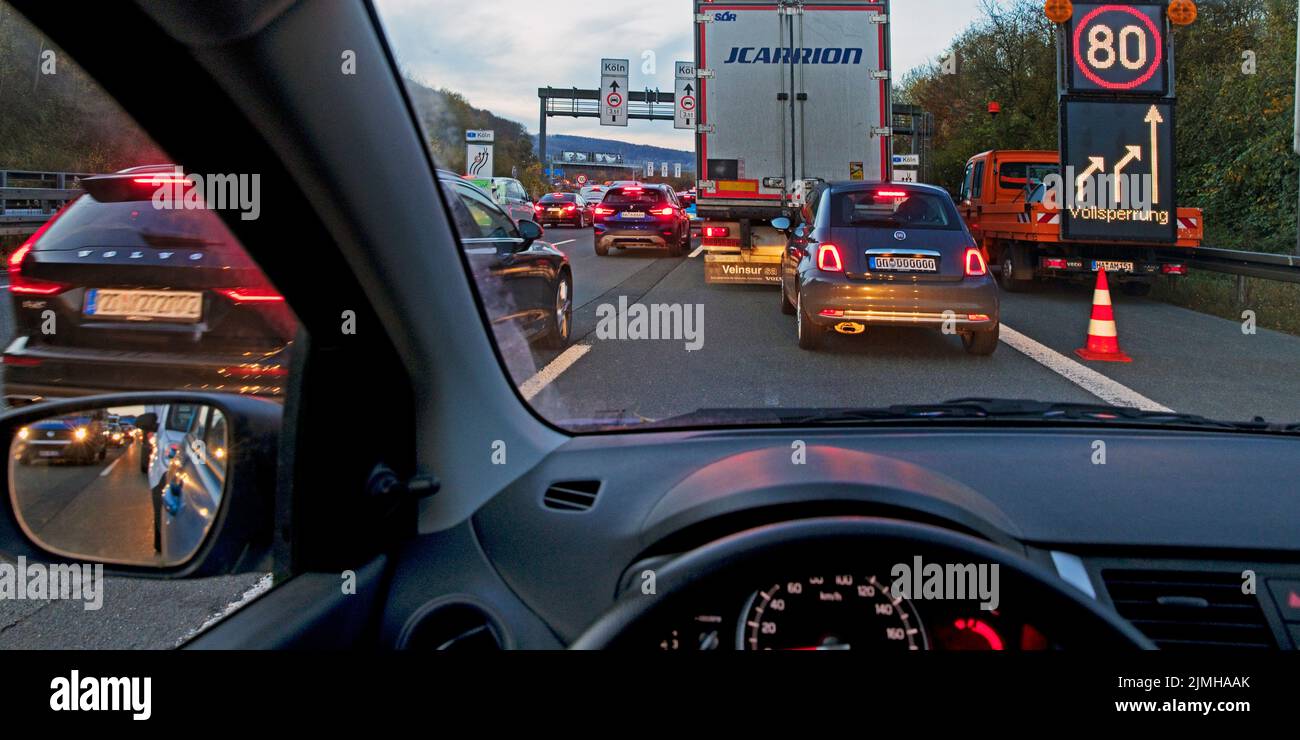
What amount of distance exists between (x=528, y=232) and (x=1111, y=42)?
217 cm

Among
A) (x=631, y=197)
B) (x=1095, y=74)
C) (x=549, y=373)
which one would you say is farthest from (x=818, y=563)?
(x=631, y=197)

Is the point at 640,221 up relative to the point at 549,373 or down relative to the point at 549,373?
up

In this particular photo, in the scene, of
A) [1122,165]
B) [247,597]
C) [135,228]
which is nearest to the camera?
[247,597]

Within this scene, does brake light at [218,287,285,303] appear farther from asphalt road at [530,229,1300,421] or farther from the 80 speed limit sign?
the 80 speed limit sign

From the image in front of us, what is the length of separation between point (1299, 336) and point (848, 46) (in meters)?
9.20

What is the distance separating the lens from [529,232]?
3758 millimetres

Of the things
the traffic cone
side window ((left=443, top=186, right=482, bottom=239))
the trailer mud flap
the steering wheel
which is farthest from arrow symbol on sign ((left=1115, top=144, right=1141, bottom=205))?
the trailer mud flap

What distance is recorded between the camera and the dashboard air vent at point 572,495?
2.31m

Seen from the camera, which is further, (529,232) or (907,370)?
(907,370)

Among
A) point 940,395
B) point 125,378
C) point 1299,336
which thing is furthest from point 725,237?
point 125,378

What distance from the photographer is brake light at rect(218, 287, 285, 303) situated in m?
2.21

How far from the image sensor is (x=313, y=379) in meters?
2.14

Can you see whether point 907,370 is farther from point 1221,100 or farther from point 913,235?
point 1221,100

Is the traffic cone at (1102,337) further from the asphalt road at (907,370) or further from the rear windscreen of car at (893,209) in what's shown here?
the rear windscreen of car at (893,209)
